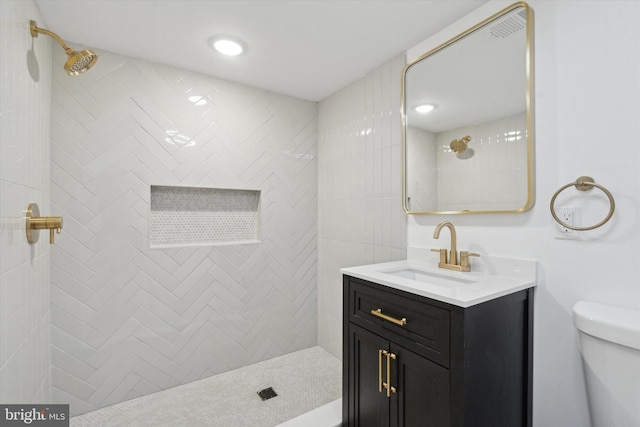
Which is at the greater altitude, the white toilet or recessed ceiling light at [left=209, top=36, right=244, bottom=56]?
recessed ceiling light at [left=209, top=36, right=244, bottom=56]

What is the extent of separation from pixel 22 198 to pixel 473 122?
81.8 inches

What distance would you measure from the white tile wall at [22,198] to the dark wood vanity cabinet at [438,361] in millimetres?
1365

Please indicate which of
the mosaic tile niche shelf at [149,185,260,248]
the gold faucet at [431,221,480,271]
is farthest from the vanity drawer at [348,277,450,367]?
the mosaic tile niche shelf at [149,185,260,248]

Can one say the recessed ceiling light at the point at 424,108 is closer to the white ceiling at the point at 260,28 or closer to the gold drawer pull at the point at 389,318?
the white ceiling at the point at 260,28

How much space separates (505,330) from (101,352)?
2.22 meters

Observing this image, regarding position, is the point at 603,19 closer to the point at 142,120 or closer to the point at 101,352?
the point at 142,120

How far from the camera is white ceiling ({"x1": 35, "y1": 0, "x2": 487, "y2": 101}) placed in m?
1.45

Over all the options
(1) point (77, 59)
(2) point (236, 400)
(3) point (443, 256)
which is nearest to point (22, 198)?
(1) point (77, 59)

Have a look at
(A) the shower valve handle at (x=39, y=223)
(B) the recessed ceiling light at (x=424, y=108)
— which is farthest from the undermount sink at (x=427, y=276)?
(A) the shower valve handle at (x=39, y=223)

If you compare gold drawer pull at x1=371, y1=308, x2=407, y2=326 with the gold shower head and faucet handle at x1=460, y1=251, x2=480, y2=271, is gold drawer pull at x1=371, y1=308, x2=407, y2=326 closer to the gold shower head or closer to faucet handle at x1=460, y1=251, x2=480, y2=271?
faucet handle at x1=460, y1=251, x2=480, y2=271

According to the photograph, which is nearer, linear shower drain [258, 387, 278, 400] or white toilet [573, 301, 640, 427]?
white toilet [573, 301, 640, 427]

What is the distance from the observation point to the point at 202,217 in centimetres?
222

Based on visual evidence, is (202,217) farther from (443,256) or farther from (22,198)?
(443,256)

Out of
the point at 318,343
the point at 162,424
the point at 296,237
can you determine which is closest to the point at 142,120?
the point at 296,237
